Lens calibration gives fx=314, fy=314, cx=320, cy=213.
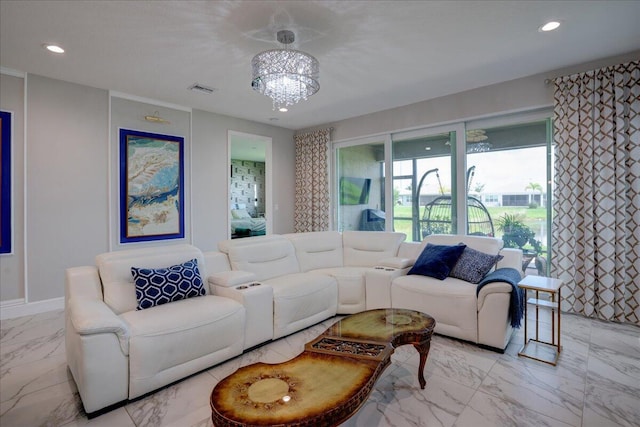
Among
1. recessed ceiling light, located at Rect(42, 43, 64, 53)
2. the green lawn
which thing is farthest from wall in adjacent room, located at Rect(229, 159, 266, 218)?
the green lawn

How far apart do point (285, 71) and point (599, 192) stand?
3395mm

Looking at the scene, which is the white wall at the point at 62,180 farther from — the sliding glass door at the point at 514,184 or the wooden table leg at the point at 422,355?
the sliding glass door at the point at 514,184

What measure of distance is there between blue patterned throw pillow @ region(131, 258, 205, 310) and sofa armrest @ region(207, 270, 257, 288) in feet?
0.48

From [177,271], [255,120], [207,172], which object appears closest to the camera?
[177,271]

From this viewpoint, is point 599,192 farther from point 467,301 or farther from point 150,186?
point 150,186

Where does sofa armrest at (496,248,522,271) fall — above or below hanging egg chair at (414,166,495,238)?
below

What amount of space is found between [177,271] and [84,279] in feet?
2.11

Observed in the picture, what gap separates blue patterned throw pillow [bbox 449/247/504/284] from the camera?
2.99m

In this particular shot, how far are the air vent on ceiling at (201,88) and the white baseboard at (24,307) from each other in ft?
9.93

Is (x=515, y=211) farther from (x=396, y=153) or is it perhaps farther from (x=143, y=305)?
(x=143, y=305)

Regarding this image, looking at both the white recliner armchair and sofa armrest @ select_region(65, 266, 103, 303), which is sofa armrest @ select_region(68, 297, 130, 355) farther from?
sofa armrest @ select_region(65, 266, 103, 303)

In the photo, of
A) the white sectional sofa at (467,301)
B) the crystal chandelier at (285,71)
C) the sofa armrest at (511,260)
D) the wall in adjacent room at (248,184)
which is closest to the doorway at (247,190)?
the wall in adjacent room at (248,184)

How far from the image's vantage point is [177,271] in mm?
2592

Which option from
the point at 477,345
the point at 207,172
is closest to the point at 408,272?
the point at 477,345
